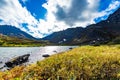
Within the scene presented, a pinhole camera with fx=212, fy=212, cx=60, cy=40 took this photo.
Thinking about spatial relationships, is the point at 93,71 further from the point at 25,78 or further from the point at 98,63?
the point at 25,78

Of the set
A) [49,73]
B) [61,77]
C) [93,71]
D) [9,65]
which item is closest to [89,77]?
[93,71]

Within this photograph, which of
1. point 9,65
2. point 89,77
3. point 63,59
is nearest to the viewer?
point 89,77

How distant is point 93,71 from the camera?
34.9 feet

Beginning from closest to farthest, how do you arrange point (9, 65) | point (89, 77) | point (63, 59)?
1. point (89, 77)
2. point (63, 59)
3. point (9, 65)

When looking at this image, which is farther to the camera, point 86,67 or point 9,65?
point 9,65

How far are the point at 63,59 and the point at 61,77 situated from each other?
1213 mm

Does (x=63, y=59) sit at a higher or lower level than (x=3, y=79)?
higher

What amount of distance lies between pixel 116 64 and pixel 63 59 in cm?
279

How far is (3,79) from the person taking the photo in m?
11.5

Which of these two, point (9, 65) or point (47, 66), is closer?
point (47, 66)

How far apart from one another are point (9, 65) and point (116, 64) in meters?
57.4

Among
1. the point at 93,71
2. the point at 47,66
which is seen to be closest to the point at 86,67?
the point at 93,71

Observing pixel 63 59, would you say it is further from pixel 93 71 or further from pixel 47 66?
pixel 93 71

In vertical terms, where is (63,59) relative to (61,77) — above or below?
above
